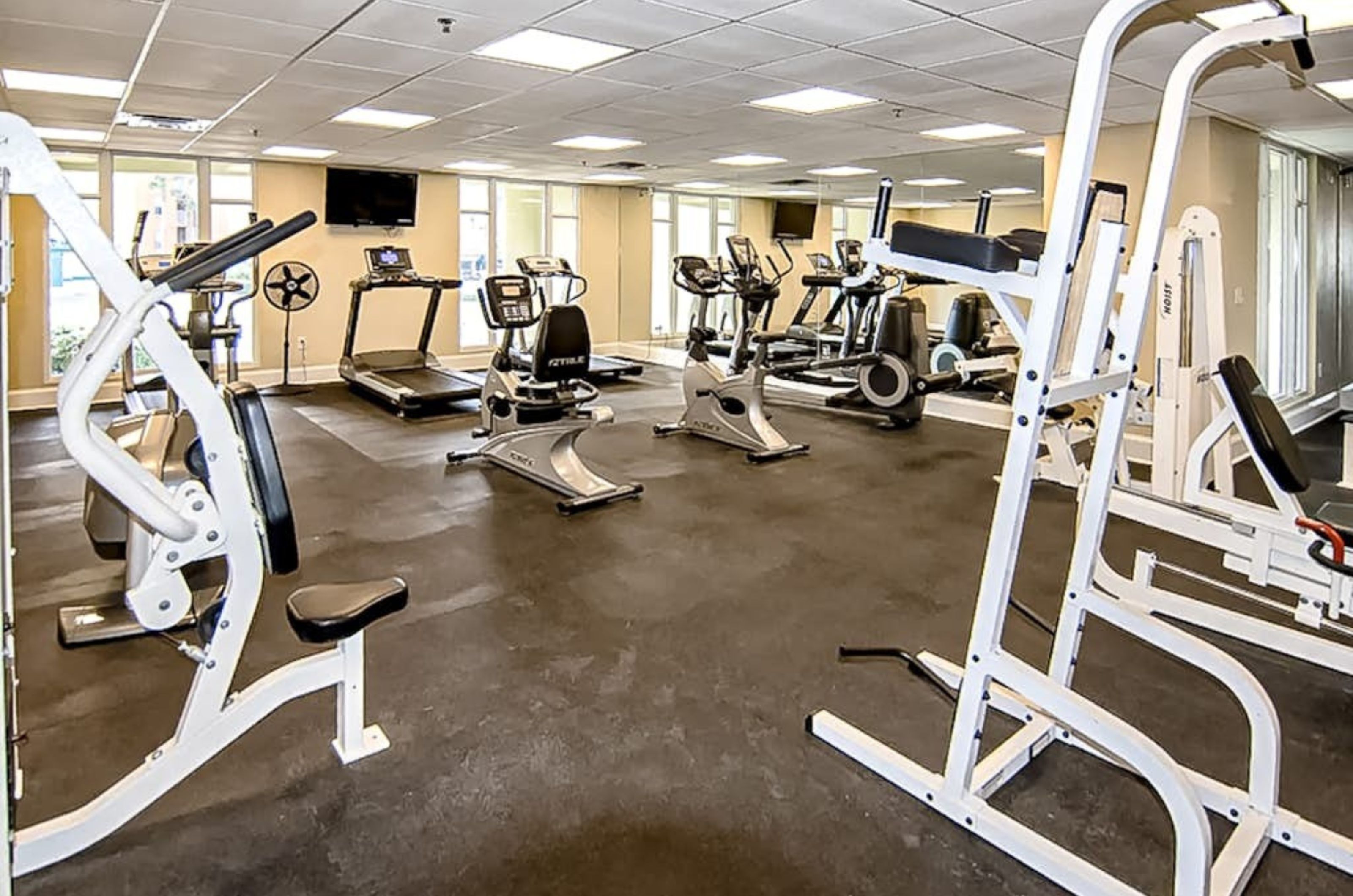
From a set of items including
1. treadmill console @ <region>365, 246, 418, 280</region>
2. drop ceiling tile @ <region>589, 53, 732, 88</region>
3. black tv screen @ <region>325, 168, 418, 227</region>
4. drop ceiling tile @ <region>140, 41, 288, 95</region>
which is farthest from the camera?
black tv screen @ <region>325, 168, 418, 227</region>

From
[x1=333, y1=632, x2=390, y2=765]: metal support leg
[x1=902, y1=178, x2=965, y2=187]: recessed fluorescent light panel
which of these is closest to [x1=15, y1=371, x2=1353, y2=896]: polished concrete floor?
[x1=333, y1=632, x2=390, y2=765]: metal support leg

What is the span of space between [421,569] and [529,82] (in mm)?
2944

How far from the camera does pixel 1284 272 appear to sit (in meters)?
7.38

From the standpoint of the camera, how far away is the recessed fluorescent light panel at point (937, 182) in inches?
327

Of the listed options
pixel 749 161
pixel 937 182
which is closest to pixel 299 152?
pixel 749 161

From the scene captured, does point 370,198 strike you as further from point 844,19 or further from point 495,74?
point 844,19

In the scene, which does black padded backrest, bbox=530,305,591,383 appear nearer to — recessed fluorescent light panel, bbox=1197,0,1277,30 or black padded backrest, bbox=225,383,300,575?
black padded backrest, bbox=225,383,300,575

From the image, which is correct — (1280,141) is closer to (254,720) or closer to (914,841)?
(914,841)

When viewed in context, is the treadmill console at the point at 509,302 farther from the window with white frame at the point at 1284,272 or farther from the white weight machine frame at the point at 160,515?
the window with white frame at the point at 1284,272

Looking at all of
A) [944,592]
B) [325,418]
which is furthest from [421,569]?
Answer: [325,418]

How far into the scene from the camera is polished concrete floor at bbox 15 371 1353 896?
6.57 ft

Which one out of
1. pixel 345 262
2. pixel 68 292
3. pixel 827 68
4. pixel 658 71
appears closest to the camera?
pixel 827 68

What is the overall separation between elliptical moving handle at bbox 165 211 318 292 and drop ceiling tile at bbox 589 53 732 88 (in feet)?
9.65

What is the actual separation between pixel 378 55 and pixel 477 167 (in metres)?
5.24
